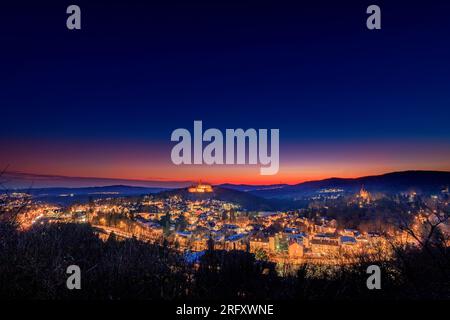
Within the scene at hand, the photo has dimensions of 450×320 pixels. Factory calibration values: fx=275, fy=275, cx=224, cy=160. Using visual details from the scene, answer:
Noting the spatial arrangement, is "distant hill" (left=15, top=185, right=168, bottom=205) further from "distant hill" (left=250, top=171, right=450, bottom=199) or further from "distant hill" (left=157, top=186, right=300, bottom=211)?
"distant hill" (left=250, top=171, right=450, bottom=199)

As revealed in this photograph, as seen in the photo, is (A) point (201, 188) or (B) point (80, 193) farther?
(A) point (201, 188)

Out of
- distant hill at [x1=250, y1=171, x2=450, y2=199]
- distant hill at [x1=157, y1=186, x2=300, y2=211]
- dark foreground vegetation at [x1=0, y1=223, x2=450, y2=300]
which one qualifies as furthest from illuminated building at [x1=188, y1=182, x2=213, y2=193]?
dark foreground vegetation at [x1=0, y1=223, x2=450, y2=300]

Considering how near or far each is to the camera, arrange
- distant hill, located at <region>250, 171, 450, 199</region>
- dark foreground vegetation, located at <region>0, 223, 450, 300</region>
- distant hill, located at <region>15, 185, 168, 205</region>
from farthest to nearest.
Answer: distant hill, located at <region>250, 171, 450, 199</region> < distant hill, located at <region>15, 185, 168, 205</region> < dark foreground vegetation, located at <region>0, 223, 450, 300</region>

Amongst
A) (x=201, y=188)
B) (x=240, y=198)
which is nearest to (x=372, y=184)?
(x=240, y=198)

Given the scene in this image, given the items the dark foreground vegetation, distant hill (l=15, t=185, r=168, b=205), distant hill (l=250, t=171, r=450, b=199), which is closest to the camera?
the dark foreground vegetation

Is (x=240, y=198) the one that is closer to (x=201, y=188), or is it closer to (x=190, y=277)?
(x=201, y=188)

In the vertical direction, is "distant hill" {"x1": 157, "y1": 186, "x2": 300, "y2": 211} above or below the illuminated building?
below
